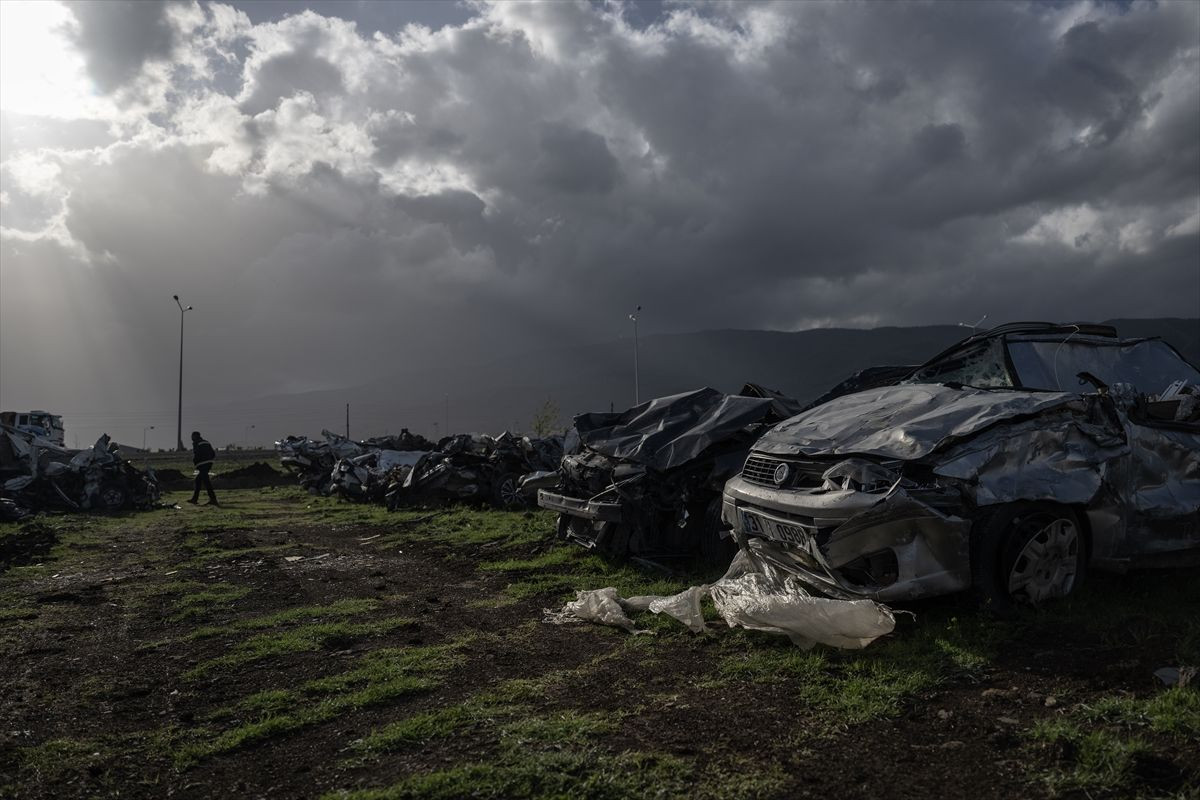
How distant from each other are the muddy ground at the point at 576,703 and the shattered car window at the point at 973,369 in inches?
61.3

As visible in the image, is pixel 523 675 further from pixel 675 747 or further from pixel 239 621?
pixel 239 621

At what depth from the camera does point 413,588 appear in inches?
284

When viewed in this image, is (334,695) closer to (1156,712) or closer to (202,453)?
(1156,712)

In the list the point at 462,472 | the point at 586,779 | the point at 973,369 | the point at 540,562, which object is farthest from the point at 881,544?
the point at 462,472

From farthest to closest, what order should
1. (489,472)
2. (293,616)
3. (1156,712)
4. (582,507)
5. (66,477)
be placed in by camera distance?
1. (66,477)
2. (489,472)
3. (582,507)
4. (293,616)
5. (1156,712)

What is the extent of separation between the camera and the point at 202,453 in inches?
746

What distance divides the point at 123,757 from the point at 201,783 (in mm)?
569

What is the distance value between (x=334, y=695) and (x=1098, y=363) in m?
5.87

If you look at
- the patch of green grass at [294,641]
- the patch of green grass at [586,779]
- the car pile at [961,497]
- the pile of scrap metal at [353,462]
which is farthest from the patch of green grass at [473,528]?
the patch of green grass at [586,779]

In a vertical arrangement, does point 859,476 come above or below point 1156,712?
above

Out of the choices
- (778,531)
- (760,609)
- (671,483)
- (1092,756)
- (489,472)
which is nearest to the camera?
(1092,756)

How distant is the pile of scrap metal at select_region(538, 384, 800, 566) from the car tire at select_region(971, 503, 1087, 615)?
102 inches

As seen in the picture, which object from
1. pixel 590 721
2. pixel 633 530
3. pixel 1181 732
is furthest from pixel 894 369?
pixel 590 721

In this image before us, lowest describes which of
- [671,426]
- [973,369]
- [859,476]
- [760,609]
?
[760,609]
